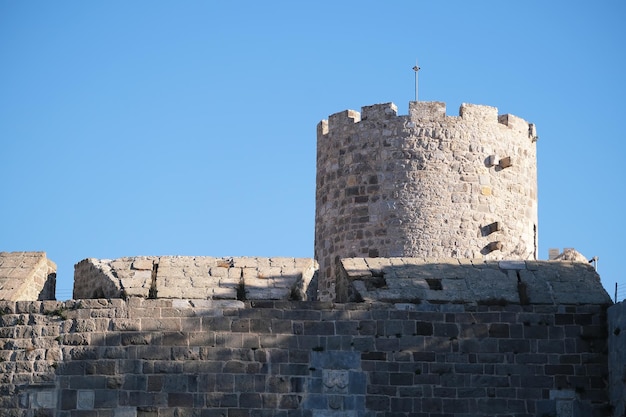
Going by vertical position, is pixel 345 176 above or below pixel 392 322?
above

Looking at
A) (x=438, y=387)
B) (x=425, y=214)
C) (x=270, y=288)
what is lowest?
(x=438, y=387)

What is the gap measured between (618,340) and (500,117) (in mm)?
6509

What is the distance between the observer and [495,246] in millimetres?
23234

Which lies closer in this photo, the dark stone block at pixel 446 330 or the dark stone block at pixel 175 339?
the dark stone block at pixel 175 339

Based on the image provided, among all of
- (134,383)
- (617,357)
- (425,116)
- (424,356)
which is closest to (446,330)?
(424,356)

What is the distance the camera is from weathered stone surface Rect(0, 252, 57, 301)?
62.3 feet

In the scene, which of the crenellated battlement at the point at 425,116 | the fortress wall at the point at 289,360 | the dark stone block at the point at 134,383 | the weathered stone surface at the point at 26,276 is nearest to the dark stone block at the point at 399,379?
the fortress wall at the point at 289,360

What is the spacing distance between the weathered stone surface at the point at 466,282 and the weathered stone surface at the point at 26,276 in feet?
12.5

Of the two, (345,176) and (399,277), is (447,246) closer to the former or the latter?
(345,176)

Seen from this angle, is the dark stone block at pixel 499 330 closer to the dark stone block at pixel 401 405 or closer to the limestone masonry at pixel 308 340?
the limestone masonry at pixel 308 340

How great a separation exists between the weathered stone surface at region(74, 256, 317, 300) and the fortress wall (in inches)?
8.7

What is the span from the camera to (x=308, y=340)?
723 inches

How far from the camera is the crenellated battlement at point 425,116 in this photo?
76.9 feet

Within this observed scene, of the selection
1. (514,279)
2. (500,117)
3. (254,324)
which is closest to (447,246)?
(500,117)
